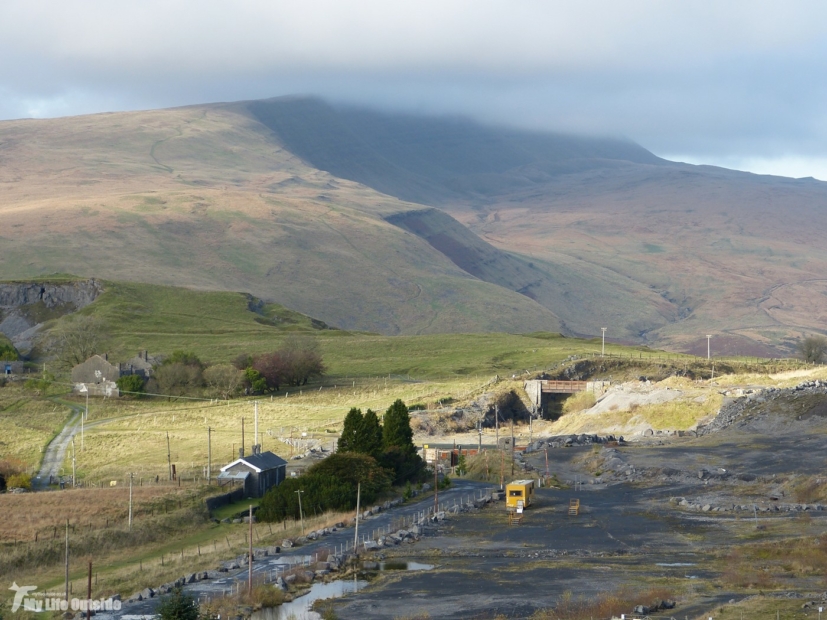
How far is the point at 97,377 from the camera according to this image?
110m

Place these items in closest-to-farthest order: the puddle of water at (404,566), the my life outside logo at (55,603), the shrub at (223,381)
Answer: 1. the my life outside logo at (55,603)
2. the puddle of water at (404,566)
3. the shrub at (223,381)

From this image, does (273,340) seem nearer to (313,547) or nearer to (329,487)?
(329,487)

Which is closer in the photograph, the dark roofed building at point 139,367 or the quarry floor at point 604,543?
the quarry floor at point 604,543

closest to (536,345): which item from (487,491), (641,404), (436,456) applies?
(641,404)

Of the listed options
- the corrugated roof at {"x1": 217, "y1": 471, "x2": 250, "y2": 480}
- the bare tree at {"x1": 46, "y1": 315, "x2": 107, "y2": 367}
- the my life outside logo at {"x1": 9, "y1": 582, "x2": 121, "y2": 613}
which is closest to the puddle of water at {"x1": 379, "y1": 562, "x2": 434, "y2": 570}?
the my life outside logo at {"x1": 9, "y1": 582, "x2": 121, "y2": 613}

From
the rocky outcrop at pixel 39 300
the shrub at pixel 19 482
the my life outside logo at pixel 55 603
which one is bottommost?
the shrub at pixel 19 482

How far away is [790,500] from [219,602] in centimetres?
3185

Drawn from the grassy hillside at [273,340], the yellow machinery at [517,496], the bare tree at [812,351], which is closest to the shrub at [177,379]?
the grassy hillside at [273,340]

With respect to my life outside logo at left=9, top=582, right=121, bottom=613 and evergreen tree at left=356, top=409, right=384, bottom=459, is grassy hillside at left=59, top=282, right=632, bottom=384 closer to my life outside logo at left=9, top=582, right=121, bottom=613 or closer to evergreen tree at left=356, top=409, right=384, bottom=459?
evergreen tree at left=356, top=409, right=384, bottom=459

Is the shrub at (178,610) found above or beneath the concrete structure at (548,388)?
above

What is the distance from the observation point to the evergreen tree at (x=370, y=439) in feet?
215

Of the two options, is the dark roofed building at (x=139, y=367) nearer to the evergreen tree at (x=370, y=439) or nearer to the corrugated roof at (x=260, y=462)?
the evergreen tree at (x=370, y=439)

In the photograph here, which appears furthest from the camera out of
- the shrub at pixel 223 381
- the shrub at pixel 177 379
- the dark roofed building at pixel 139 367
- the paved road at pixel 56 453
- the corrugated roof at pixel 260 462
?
the dark roofed building at pixel 139 367

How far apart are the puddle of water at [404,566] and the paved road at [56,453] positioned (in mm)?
29796
